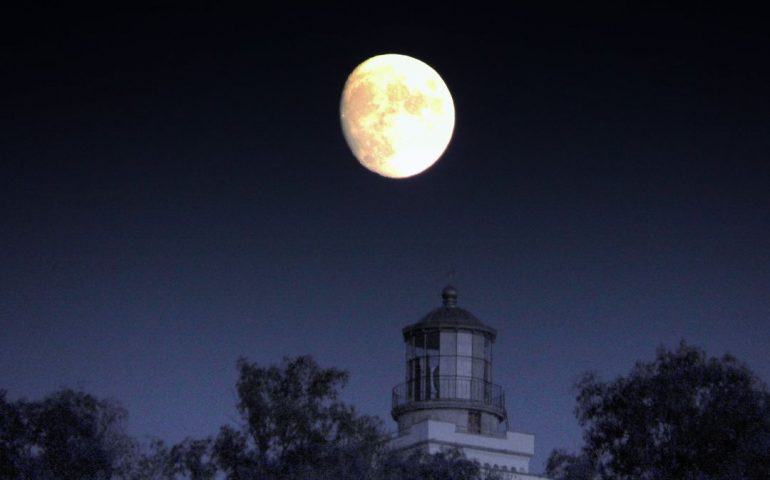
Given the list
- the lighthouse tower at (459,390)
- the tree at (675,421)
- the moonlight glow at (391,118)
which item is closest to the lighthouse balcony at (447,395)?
the lighthouse tower at (459,390)

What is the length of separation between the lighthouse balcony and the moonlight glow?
12849 mm

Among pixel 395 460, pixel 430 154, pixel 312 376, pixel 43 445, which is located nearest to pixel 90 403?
pixel 43 445

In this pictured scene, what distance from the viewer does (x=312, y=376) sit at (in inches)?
2921

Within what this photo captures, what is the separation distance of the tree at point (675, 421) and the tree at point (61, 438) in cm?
1674

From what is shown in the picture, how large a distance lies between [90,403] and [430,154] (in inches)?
722

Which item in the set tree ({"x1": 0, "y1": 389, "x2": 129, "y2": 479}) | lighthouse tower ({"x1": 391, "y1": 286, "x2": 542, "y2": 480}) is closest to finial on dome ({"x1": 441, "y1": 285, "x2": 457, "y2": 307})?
lighthouse tower ({"x1": 391, "y1": 286, "x2": 542, "y2": 480})

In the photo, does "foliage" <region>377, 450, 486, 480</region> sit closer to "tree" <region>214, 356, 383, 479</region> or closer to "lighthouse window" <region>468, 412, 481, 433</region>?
"tree" <region>214, 356, 383, 479</region>

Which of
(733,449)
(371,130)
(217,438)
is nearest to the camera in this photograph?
(733,449)

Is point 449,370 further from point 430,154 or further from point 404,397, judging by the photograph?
point 430,154

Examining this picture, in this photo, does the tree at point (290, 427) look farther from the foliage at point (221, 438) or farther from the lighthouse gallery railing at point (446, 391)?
the lighthouse gallery railing at point (446, 391)

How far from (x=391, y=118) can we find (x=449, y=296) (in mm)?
13266

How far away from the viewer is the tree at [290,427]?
7056 cm

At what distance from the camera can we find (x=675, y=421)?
Result: 215ft

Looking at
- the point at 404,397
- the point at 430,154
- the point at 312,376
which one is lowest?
the point at 312,376
